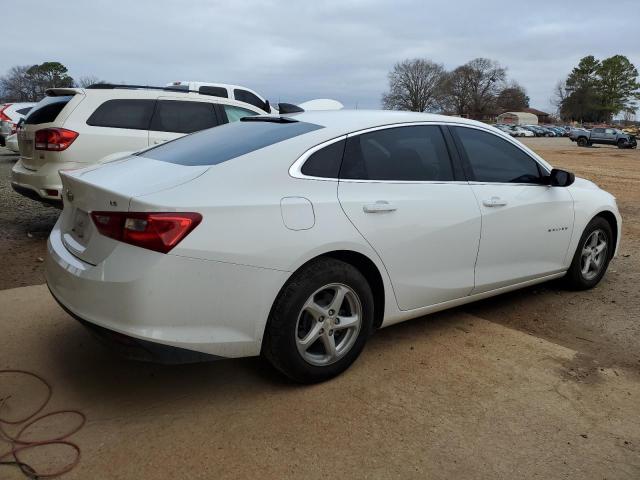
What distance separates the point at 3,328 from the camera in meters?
3.96

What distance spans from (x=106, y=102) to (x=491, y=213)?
186 inches

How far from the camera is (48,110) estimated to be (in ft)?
21.2

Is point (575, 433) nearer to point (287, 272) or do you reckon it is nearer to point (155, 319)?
point (287, 272)

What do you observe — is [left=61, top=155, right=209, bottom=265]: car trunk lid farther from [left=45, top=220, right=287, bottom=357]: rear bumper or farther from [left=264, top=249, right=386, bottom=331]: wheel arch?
[left=264, top=249, right=386, bottom=331]: wheel arch

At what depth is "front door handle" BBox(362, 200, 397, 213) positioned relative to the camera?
3277 millimetres

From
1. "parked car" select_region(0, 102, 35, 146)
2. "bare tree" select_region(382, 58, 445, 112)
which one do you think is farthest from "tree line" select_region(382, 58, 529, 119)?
"parked car" select_region(0, 102, 35, 146)

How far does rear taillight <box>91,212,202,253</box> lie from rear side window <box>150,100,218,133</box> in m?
4.59

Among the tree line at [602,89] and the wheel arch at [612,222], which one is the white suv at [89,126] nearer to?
the wheel arch at [612,222]

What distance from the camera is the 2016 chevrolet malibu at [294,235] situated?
2.66 m

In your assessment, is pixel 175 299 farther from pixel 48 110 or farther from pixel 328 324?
pixel 48 110

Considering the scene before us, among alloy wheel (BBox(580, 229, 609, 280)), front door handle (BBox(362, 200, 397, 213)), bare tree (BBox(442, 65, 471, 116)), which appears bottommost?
alloy wheel (BBox(580, 229, 609, 280))

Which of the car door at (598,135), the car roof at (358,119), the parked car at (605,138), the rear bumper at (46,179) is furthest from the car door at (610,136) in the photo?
the rear bumper at (46,179)

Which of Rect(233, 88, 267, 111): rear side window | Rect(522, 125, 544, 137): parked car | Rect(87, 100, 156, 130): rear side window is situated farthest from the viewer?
Rect(522, 125, 544, 137): parked car

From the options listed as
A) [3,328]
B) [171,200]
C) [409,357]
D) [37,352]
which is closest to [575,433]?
[409,357]
